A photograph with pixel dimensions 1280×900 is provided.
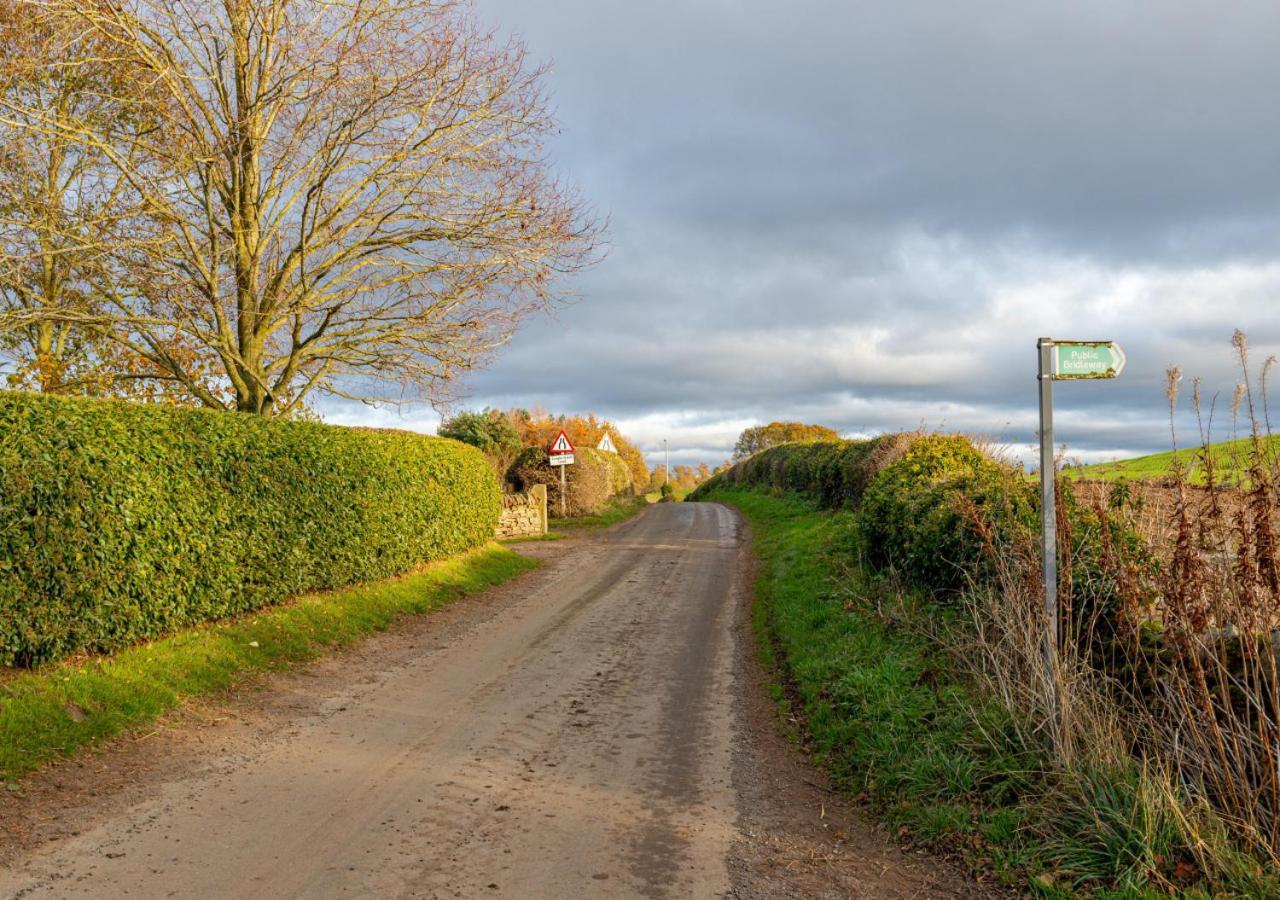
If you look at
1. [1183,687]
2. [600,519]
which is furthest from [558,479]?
[1183,687]

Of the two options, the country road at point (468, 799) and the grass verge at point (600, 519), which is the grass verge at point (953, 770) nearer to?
the country road at point (468, 799)

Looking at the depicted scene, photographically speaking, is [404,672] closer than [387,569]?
Yes

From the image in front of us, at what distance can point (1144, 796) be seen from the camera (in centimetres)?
430

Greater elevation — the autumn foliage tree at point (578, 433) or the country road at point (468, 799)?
the autumn foliage tree at point (578, 433)

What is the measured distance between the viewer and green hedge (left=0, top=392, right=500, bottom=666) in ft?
23.3

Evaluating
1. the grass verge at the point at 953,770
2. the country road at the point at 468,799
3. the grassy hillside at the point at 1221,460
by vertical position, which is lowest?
the country road at the point at 468,799

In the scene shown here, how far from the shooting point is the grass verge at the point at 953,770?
4.22 metres

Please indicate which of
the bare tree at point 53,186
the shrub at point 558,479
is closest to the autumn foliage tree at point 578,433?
the shrub at point 558,479

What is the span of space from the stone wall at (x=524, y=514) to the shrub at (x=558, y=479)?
5104 mm

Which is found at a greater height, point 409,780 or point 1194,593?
point 1194,593

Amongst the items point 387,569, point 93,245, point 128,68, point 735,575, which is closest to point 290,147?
point 128,68

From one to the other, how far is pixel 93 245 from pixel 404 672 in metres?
7.16

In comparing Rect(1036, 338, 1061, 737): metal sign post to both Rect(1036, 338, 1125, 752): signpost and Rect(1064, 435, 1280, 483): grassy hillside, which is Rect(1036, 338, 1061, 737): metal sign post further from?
Rect(1064, 435, 1280, 483): grassy hillside

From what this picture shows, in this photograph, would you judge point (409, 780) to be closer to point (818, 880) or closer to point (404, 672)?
point (818, 880)
